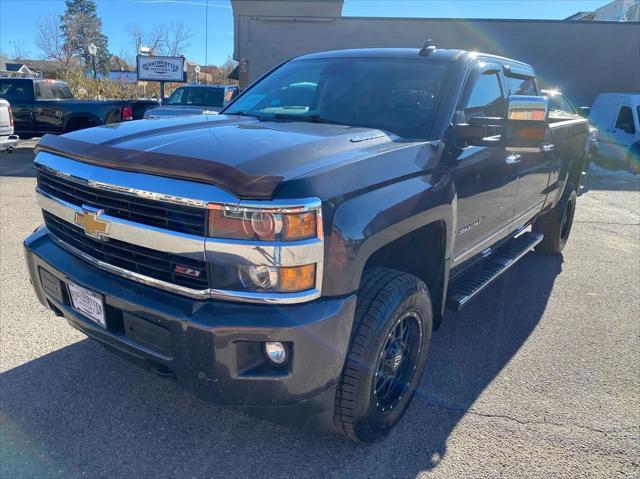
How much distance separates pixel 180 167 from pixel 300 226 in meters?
0.54

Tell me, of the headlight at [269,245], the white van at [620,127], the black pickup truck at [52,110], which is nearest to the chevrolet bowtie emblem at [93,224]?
the headlight at [269,245]

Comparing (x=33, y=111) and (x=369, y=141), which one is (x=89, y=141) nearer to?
(x=369, y=141)

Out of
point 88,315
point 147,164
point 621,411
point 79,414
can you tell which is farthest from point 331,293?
point 621,411

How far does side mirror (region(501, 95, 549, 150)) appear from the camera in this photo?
2678 mm

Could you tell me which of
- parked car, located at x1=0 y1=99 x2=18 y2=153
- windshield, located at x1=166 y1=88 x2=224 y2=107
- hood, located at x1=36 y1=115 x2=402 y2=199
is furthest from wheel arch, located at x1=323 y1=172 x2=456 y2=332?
windshield, located at x1=166 y1=88 x2=224 y2=107

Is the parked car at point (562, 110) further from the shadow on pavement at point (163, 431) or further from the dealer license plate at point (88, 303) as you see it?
the dealer license plate at point (88, 303)

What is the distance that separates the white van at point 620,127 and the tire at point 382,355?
13365 millimetres

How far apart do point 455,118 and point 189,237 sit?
1.77 m

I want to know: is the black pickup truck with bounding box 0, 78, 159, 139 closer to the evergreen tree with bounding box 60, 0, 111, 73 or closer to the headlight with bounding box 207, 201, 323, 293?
the headlight with bounding box 207, 201, 323, 293

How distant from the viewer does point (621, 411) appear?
2.99 meters

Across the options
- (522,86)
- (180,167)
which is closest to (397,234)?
(180,167)

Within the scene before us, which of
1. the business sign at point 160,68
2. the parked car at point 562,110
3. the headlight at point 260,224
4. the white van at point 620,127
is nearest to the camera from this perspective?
the headlight at point 260,224

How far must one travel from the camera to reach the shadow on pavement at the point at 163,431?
2.38 m

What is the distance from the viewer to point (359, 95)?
330cm
